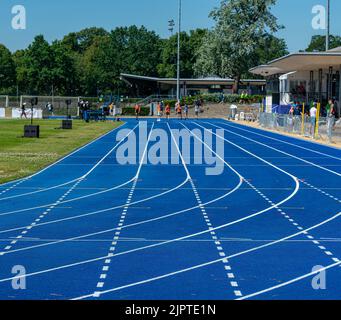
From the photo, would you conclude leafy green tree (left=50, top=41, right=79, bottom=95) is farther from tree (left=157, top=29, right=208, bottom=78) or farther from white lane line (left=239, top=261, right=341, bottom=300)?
white lane line (left=239, top=261, right=341, bottom=300)

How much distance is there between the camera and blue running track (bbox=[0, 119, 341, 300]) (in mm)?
8258

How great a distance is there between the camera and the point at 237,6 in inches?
3772

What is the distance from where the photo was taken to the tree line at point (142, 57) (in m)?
94.9

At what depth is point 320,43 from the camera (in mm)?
149000

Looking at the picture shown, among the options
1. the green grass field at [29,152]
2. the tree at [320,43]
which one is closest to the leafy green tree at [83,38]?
the tree at [320,43]

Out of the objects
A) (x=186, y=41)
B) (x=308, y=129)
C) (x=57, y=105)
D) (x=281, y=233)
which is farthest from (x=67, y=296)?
(x=186, y=41)

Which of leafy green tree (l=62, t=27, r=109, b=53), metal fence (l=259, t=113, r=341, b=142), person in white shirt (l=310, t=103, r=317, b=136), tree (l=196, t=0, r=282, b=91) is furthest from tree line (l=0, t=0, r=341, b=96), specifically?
person in white shirt (l=310, t=103, r=317, b=136)

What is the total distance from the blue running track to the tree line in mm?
74203

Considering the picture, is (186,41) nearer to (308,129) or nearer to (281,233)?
(308,129)

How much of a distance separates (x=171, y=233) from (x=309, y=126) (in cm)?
3030

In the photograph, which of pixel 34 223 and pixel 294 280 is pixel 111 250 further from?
pixel 294 280

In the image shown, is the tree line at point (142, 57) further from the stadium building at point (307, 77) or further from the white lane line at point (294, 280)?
the white lane line at point (294, 280)

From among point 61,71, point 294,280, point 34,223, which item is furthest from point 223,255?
point 61,71

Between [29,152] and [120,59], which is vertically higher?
[120,59]
